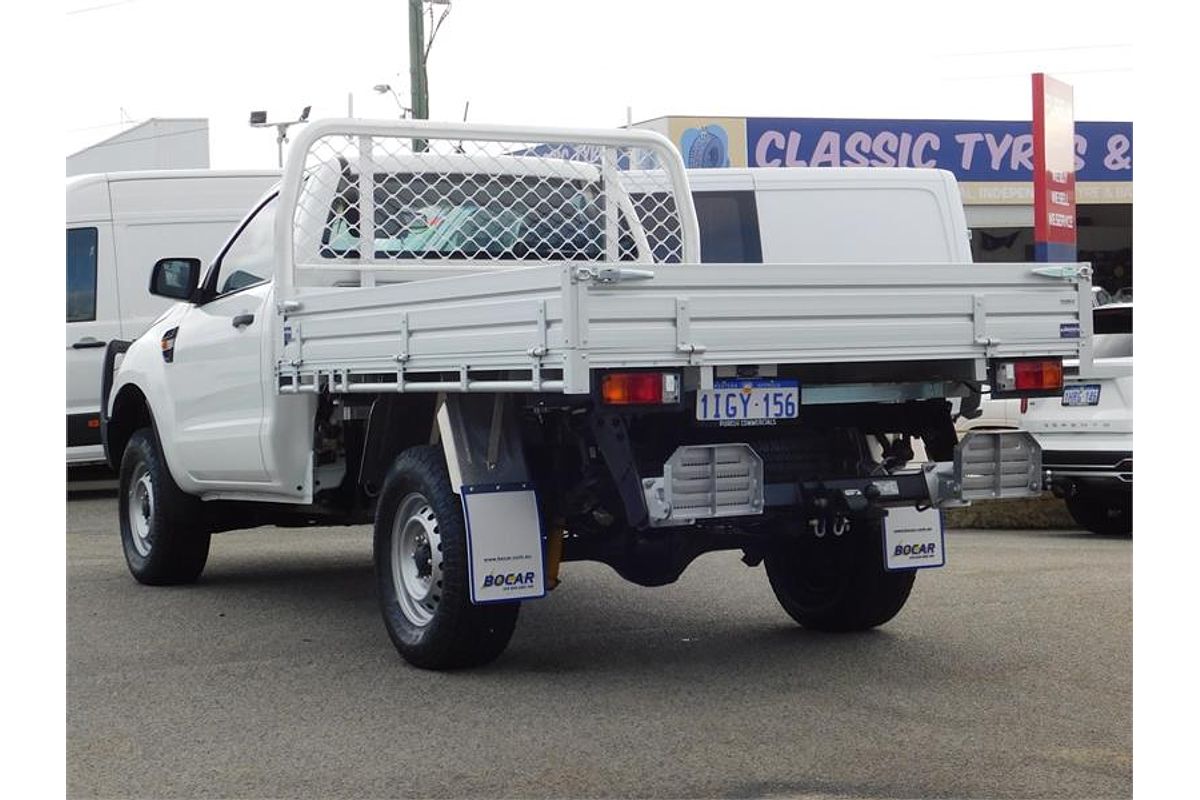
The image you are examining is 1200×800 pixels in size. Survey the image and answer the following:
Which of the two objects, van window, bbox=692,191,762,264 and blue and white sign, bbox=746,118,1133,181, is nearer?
van window, bbox=692,191,762,264

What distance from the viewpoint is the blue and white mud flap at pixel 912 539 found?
298 inches

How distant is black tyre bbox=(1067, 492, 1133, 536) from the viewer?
485 inches

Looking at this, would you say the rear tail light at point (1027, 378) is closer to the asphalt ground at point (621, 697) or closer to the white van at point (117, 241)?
the asphalt ground at point (621, 697)

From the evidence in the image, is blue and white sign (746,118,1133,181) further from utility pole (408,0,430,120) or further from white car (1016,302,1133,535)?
white car (1016,302,1133,535)

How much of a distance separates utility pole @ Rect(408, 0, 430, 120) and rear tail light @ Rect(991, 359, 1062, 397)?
1847 cm

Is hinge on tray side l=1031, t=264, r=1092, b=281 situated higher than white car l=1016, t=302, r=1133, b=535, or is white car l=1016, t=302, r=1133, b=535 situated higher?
hinge on tray side l=1031, t=264, r=1092, b=281

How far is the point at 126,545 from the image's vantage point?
1009 cm

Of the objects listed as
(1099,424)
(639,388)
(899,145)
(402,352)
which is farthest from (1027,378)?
(899,145)

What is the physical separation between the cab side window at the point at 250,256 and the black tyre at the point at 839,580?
292 cm

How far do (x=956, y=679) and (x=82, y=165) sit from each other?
1282 inches

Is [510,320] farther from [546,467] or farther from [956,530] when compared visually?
[956,530]

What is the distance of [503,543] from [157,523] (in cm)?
361

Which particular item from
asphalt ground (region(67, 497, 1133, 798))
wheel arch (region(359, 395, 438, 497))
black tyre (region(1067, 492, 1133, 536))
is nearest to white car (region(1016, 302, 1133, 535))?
black tyre (region(1067, 492, 1133, 536))

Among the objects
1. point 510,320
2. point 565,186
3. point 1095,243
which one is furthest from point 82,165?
point 510,320
